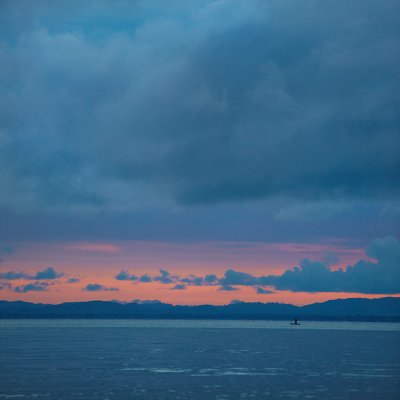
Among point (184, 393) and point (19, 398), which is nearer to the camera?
point (19, 398)

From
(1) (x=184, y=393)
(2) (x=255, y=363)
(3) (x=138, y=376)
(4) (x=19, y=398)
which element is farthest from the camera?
(2) (x=255, y=363)

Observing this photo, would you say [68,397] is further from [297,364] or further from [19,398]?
[297,364]

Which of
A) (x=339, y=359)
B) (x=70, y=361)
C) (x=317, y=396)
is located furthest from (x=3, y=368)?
(x=339, y=359)

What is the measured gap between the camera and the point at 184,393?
55.5 meters

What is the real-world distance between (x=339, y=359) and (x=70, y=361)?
35.4m

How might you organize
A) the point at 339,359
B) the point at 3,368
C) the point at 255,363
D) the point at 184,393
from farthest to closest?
the point at 339,359 < the point at 255,363 < the point at 3,368 < the point at 184,393

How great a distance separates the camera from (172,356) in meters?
97.7

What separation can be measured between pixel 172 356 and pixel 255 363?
1715 centimetres

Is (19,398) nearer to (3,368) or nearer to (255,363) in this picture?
(3,368)

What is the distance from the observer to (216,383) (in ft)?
205

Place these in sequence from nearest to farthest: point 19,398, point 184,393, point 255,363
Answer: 1. point 19,398
2. point 184,393
3. point 255,363

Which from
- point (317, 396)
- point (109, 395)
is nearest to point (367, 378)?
point (317, 396)

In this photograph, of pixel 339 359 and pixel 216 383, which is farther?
pixel 339 359

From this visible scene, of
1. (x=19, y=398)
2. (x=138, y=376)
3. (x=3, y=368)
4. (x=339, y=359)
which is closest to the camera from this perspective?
(x=19, y=398)
